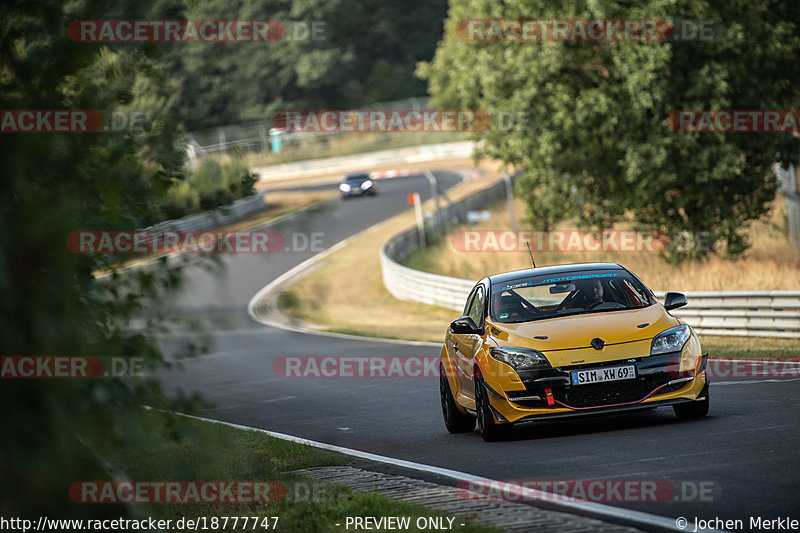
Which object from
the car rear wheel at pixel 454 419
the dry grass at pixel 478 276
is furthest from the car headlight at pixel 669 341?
the dry grass at pixel 478 276

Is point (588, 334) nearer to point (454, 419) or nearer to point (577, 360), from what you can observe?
point (577, 360)

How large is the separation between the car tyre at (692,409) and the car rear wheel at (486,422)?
1.60m

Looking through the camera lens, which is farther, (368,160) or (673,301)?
(368,160)

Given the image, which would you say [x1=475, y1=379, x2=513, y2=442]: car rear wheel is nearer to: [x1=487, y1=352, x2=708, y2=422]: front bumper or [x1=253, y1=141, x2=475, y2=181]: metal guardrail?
[x1=487, y1=352, x2=708, y2=422]: front bumper

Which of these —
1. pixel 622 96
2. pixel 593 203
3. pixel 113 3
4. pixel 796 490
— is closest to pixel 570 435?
pixel 796 490

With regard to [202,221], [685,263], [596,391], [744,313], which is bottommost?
[685,263]

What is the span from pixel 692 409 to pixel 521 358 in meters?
1.75

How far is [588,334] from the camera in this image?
1030 cm

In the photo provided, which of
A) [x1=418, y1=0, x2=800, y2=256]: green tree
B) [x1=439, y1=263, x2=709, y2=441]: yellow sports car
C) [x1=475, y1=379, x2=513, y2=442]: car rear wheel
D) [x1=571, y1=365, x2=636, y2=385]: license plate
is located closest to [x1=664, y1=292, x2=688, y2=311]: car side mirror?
[x1=439, y1=263, x2=709, y2=441]: yellow sports car

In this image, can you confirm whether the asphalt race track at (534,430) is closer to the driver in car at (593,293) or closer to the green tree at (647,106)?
the driver in car at (593,293)

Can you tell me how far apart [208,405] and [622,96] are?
26.6m


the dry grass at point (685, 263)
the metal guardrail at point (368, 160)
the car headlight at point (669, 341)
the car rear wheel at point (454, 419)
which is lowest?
the metal guardrail at point (368, 160)

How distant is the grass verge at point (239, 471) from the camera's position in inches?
195

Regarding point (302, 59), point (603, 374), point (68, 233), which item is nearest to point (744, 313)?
point (603, 374)
